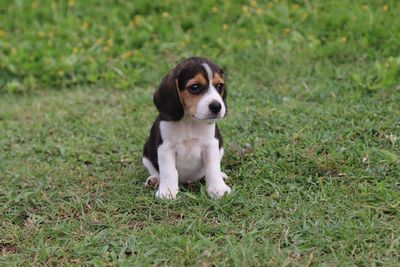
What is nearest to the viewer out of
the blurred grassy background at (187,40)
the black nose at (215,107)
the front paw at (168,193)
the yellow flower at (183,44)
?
the black nose at (215,107)

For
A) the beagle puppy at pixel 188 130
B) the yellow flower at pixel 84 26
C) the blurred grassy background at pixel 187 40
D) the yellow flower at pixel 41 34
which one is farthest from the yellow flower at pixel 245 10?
the beagle puppy at pixel 188 130

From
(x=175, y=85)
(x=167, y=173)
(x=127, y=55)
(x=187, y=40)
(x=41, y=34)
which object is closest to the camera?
(x=175, y=85)

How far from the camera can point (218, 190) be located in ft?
16.1

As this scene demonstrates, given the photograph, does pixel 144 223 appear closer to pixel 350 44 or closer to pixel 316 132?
pixel 316 132

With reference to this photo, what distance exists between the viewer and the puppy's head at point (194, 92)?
4547 mm

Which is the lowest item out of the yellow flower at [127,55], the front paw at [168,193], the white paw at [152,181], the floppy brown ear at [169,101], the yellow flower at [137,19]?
the yellow flower at [127,55]

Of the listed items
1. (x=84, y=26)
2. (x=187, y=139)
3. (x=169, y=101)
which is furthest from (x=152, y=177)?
(x=84, y=26)

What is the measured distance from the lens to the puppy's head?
14.9 feet

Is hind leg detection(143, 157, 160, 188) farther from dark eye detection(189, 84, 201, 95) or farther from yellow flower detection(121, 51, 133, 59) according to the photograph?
yellow flower detection(121, 51, 133, 59)

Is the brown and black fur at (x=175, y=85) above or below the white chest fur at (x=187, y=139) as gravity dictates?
above

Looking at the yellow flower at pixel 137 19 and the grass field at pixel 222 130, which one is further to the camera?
the yellow flower at pixel 137 19

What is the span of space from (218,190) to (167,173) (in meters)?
0.44

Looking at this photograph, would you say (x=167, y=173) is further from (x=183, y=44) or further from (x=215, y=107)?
(x=183, y=44)

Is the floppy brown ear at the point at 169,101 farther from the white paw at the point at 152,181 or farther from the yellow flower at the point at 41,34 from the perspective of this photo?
the yellow flower at the point at 41,34
